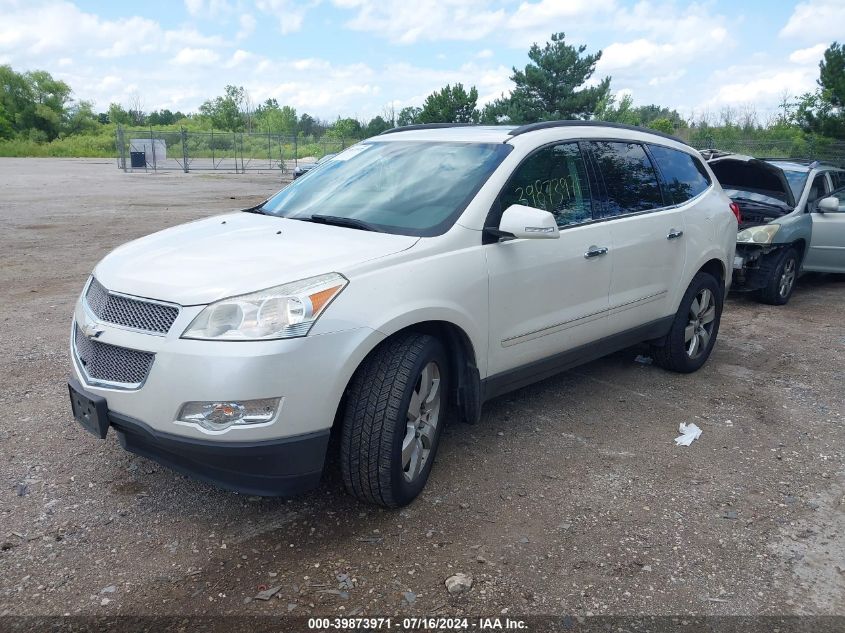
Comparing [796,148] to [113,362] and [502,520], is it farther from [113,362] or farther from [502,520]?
[113,362]

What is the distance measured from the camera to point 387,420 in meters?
3.17

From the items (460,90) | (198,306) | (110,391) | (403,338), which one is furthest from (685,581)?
(460,90)

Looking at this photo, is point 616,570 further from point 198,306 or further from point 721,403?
point 721,403

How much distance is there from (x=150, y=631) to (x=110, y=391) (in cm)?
99

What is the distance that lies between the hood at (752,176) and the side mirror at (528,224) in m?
5.94

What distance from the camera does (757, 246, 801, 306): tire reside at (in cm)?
826

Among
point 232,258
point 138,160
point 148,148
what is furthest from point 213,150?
point 232,258

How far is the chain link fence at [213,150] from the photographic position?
3616 cm

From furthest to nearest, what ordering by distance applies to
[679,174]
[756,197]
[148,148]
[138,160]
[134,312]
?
[148,148] → [138,160] → [756,197] → [679,174] → [134,312]

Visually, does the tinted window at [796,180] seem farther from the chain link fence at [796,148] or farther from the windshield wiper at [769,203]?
the chain link fence at [796,148]

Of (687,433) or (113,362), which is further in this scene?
(687,433)

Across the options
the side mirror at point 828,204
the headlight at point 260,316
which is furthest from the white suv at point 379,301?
the side mirror at point 828,204

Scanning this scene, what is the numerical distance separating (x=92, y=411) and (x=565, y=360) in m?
2.61

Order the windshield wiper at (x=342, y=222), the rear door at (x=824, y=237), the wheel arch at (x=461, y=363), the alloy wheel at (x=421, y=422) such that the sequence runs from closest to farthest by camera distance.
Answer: the alloy wheel at (x=421, y=422)
the wheel arch at (x=461, y=363)
the windshield wiper at (x=342, y=222)
the rear door at (x=824, y=237)
